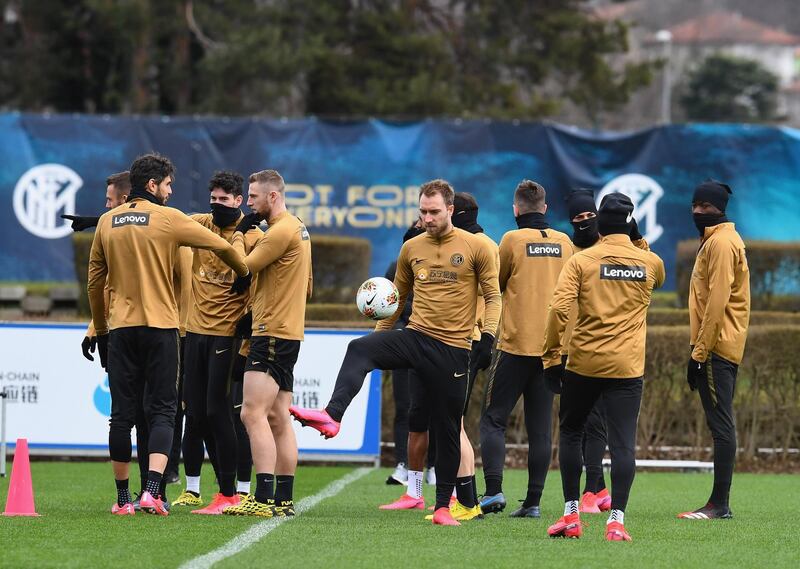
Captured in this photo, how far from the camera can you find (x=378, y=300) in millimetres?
9008

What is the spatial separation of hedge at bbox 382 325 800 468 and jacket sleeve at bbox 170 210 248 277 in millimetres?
5137

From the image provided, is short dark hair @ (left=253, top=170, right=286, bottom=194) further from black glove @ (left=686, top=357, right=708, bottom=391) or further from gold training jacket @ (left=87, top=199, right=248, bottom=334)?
black glove @ (left=686, top=357, right=708, bottom=391)

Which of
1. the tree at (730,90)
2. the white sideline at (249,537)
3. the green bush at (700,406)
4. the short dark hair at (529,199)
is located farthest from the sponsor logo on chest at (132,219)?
the tree at (730,90)

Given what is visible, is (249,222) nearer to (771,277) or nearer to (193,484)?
(193,484)

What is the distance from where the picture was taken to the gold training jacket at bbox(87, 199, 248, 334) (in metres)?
9.15

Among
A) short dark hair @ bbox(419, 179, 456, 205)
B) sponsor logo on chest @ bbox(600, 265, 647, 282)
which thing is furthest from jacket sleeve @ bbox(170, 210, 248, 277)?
sponsor logo on chest @ bbox(600, 265, 647, 282)

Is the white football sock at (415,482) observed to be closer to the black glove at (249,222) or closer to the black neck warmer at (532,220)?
the black neck warmer at (532,220)

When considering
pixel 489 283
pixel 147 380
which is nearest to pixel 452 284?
pixel 489 283

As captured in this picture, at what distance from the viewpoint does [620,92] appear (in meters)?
33.1

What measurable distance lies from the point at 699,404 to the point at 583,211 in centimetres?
525

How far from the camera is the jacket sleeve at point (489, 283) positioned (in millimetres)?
8930

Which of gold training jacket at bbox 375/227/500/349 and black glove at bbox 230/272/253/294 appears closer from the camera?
gold training jacket at bbox 375/227/500/349

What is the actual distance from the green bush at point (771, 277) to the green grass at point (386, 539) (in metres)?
6.96

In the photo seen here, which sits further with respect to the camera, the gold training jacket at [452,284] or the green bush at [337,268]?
the green bush at [337,268]
